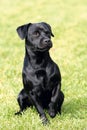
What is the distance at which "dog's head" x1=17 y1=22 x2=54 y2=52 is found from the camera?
9.25 metres

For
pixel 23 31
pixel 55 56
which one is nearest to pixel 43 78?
pixel 23 31

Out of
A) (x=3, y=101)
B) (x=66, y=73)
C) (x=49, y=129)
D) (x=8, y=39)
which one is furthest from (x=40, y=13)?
(x=49, y=129)

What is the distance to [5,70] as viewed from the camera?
1409 centimetres

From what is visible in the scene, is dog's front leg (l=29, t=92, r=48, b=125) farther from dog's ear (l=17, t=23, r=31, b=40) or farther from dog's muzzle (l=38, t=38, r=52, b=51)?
dog's ear (l=17, t=23, r=31, b=40)

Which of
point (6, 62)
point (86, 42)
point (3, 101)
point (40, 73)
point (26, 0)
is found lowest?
point (26, 0)

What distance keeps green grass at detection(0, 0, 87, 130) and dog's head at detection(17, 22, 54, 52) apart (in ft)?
4.43

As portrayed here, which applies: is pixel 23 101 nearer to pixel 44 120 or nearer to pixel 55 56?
pixel 44 120

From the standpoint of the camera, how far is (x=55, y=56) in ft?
53.3

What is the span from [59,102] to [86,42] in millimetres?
8952

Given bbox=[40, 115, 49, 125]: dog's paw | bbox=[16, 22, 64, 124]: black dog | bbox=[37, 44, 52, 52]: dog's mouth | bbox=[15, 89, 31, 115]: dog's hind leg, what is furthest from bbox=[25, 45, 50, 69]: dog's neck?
bbox=[40, 115, 49, 125]: dog's paw

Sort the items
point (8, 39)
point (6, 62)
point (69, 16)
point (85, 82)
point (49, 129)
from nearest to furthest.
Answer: point (49, 129), point (85, 82), point (6, 62), point (8, 39), point (69, 16)

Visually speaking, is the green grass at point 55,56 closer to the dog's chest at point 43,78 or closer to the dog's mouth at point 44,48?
the dog's chest at point 43,78

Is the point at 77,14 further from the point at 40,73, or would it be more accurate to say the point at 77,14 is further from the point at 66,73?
the point at 40,73

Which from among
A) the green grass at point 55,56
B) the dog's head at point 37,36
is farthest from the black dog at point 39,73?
the green grass at point 55,56
